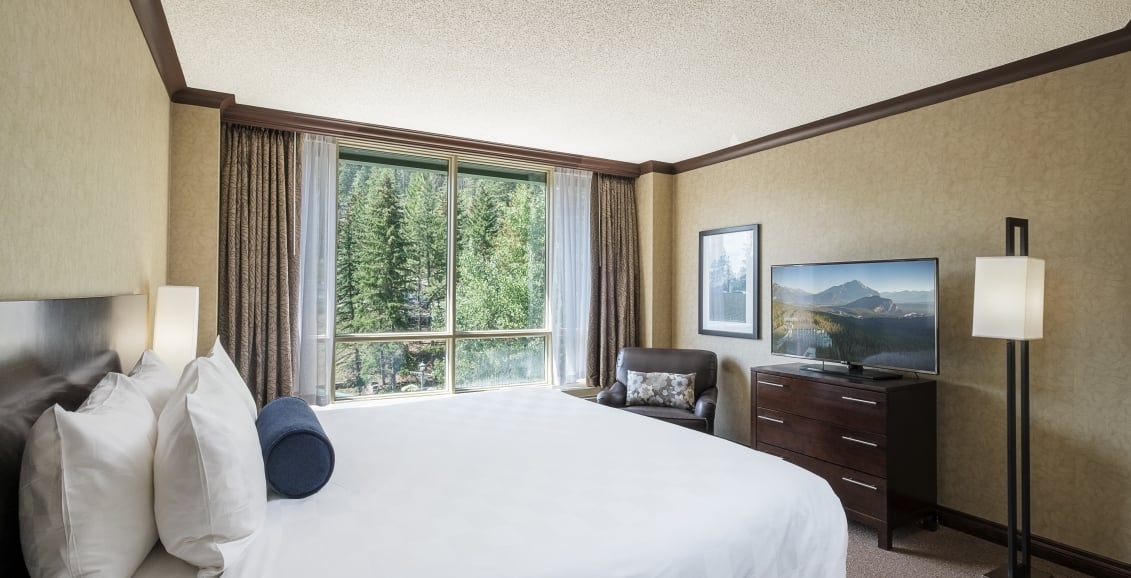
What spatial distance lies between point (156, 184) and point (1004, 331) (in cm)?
426

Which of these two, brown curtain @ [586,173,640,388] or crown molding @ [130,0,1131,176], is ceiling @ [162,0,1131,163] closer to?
crown molding @ [130,0,1131,176]

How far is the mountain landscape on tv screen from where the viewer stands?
3209 millimetres

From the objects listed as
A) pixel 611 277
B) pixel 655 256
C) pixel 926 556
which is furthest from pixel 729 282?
pixel 926 556

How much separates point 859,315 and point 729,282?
4.59 ft

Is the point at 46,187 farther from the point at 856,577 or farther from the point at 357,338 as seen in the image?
the point at 856,577

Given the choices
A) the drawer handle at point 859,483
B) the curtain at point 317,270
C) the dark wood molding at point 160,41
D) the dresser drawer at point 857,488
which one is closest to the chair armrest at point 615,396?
the dresser drawer at point 857,488

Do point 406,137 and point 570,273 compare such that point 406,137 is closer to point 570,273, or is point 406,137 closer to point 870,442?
Answer: point 570,273

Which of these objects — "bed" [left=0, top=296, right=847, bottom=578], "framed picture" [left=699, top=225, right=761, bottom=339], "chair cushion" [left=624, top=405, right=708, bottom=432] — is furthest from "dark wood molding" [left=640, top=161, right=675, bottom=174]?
"bed" [left=0, top=296, right=847, bottom=578]

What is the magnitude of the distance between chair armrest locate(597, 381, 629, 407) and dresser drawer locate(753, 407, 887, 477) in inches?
45.5

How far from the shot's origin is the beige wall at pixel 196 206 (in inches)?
137

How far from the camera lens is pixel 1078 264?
283cm

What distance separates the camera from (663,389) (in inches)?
179

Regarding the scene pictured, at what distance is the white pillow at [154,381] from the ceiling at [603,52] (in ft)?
5.13

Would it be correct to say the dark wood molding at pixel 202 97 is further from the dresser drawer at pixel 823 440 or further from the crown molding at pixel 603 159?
the dresser drawer at pixel 823 440
